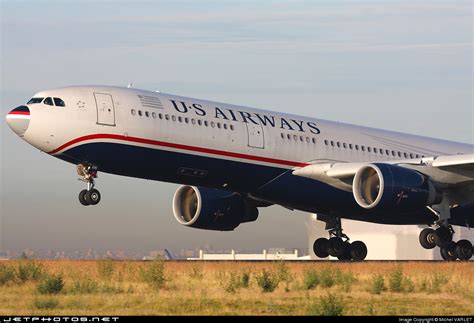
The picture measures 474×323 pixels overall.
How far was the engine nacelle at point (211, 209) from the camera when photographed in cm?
4650

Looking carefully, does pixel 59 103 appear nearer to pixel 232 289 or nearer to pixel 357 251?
pixel 232 289

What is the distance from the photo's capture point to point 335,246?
47.2m

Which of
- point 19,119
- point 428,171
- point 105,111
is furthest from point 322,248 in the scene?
point 19,119

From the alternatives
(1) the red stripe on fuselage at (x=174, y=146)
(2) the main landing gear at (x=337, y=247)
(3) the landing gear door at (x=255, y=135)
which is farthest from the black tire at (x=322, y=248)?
(3) the landing gear door at (x=255, y=135)

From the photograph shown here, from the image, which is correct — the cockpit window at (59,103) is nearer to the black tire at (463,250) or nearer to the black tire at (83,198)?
the black tire at (83,198)

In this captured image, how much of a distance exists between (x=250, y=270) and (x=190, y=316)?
10.7 metres

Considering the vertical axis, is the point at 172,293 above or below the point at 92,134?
below

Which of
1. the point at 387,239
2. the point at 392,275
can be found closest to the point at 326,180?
the point at 392,275

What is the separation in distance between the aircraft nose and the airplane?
36 mm

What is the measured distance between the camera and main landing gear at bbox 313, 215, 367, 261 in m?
47.1

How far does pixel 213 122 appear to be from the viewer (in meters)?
40.2

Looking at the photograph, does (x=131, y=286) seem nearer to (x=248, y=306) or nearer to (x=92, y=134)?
(x=248, y=306)
